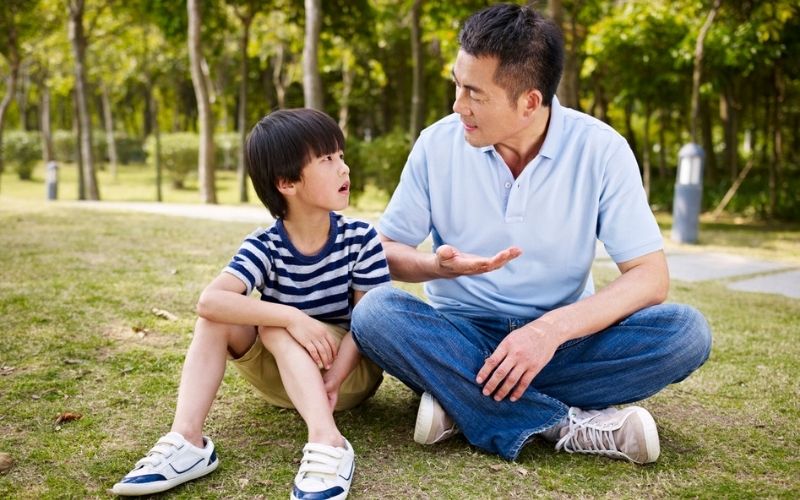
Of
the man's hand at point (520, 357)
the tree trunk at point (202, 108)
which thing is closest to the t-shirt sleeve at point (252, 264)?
the man's hand at point (520, 357)

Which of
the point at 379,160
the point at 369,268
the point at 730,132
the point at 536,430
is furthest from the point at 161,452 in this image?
the point at 730,132

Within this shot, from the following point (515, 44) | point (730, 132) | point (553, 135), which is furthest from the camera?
point (730, 132)

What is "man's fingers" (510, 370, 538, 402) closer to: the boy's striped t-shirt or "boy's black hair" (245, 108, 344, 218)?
the boy's striped t-shirt

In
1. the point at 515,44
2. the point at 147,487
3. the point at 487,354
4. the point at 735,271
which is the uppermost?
the point at 515,44

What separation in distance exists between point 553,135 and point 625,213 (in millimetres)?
352

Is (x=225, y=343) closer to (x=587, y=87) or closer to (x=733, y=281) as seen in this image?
(x=733, y=281)

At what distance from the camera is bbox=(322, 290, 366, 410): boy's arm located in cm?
229

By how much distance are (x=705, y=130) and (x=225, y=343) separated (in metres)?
15.6

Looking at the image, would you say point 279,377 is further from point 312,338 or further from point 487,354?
point 487,354

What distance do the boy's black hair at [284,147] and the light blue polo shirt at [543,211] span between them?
16.7 inches

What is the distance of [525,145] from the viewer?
258cm

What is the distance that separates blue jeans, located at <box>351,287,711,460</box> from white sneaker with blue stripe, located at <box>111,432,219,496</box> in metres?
0.58

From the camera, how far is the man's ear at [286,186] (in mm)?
2447

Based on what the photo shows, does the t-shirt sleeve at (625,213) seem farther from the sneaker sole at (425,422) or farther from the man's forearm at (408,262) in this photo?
the sneaker sole at (425,422)
